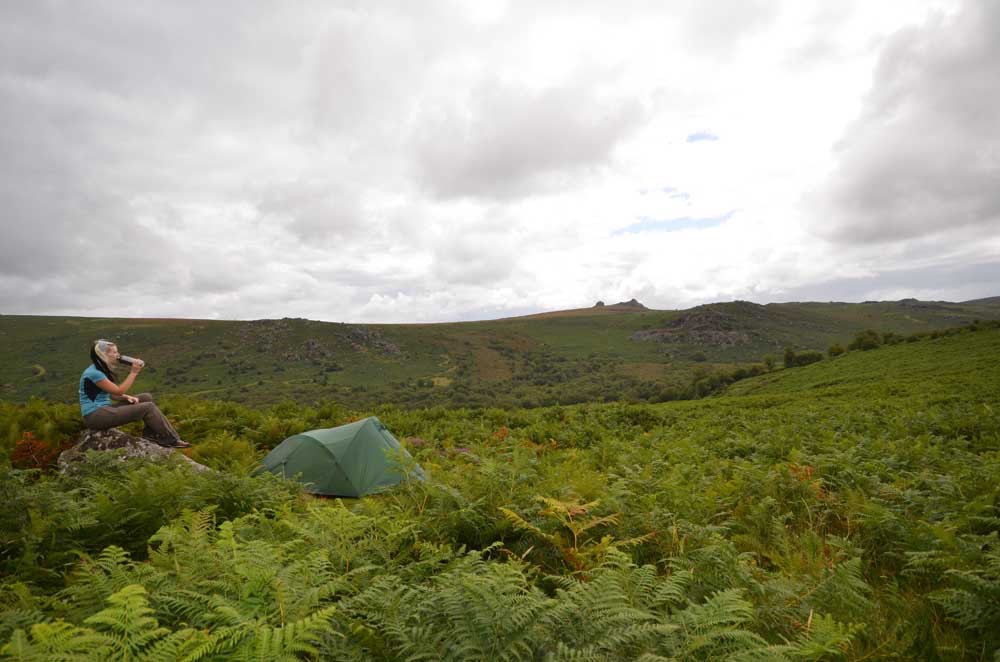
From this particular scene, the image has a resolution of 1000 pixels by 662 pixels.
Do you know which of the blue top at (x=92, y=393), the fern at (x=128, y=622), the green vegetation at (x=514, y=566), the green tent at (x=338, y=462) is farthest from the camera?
the green tent at (x=338, y=462)

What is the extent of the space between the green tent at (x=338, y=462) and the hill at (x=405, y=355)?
6497 centimetres

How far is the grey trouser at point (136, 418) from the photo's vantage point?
9.66 metres

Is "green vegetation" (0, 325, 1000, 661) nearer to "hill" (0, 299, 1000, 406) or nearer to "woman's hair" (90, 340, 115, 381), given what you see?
"woman's hair" (90, 340, 115, 381)

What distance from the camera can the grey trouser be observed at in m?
9.66

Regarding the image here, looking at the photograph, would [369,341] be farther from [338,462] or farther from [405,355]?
[338,462]

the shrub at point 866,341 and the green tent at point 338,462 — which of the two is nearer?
the green tent at point 338,462

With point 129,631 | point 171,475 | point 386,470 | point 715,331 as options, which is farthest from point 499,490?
point 715,331

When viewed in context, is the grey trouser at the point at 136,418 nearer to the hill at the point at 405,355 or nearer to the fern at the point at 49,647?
the fern at the point at 49,647

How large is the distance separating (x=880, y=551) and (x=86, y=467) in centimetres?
1016

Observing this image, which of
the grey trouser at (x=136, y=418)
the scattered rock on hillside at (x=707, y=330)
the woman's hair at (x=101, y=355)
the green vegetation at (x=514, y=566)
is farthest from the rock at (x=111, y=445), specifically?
the scattered rock on hillside at (x=707, y=330)

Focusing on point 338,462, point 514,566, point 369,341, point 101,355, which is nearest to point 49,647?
point 514,566

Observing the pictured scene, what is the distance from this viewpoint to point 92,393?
31.9 ft

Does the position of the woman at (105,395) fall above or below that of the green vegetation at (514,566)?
above

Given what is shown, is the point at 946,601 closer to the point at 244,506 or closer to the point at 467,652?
the point at 467,652
